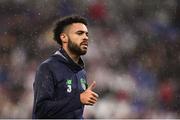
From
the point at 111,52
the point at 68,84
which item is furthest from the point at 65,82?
the point at 111,52

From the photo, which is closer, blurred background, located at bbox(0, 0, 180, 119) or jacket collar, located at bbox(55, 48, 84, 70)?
jacket collar, located at bbox(55, 48, 84, 70)

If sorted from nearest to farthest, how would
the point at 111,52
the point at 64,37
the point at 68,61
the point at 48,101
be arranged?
the point at 48,101 → the point at 68,61 → the point at 64,37 → the point at 111,52

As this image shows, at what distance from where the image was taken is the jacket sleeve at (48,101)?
7.97 ft

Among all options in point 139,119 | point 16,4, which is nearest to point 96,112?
point 139,119

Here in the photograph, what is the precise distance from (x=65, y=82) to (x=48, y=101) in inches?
5.9

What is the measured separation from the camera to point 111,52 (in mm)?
6812

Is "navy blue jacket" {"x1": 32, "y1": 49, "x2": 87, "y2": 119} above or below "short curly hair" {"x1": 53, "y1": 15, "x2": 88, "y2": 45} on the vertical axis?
below

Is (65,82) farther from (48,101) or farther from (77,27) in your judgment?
(77,27)

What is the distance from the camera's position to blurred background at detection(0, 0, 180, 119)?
247 inches

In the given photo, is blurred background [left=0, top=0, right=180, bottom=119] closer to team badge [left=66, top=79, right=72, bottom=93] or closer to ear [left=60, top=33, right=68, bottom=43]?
ear [left=60, top=33, right=68, bottom=43]

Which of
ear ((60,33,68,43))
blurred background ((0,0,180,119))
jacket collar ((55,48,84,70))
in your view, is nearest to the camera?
jacket collar ((55,48,84,70))

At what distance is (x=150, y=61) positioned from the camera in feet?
22.4

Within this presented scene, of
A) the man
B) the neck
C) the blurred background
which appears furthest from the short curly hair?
the blurred background

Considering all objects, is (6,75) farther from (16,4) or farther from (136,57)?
(136,57)
